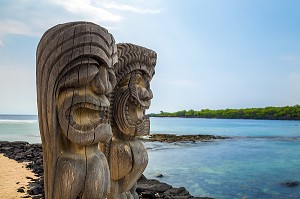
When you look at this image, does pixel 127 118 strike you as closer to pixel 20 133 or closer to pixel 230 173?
pixel 230 173

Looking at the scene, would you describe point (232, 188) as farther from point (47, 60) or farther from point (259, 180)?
point (47, 60)

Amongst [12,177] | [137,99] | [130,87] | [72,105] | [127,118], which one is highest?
[130,87]

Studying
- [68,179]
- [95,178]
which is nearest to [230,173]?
[95,178]

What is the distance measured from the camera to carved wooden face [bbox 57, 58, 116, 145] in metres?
2.83

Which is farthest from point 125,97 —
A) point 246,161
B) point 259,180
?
point 246,161

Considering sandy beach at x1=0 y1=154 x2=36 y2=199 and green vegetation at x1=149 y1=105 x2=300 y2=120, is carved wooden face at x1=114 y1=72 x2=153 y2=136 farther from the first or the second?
green vegetation at x1=149 y1=105 x2=300 y2=120

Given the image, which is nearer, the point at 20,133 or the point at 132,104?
the point at 132,104

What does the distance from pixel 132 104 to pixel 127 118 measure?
193 mm

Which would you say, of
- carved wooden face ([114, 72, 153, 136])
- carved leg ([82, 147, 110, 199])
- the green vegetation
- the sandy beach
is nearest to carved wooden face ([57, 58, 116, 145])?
carved leg ([82, 147, 110, 199])

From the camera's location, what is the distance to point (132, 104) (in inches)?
158

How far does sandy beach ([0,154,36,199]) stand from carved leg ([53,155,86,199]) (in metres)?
5.58

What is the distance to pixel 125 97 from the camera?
3.95 m

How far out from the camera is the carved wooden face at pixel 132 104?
12.9ft

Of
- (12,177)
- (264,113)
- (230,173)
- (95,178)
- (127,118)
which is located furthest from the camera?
(264,113)
